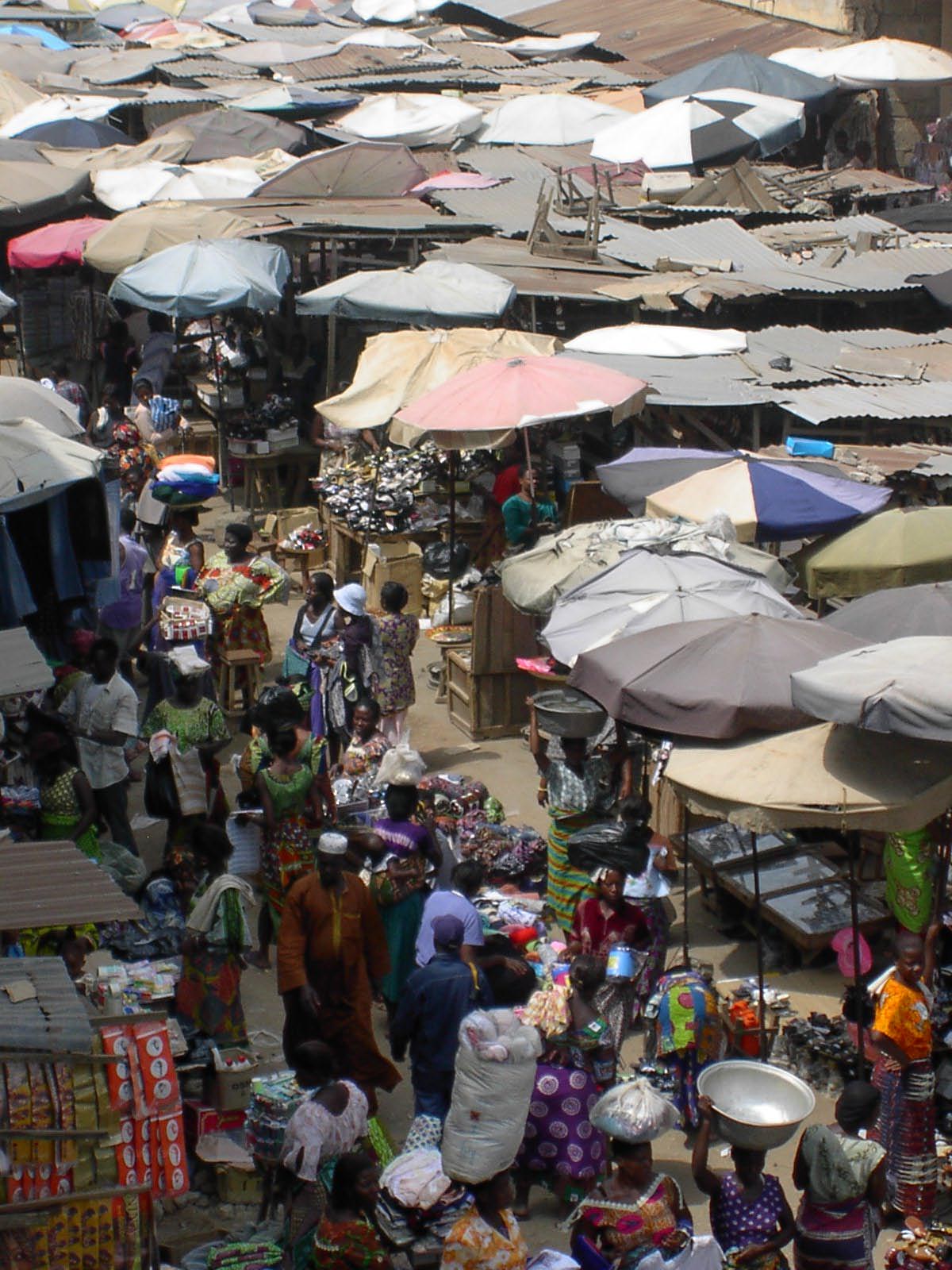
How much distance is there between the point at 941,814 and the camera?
20.6 ft

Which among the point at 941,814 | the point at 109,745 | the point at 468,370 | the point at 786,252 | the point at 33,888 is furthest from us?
the point at 786,252

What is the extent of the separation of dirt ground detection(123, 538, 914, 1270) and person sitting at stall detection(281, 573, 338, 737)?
2.64 ft

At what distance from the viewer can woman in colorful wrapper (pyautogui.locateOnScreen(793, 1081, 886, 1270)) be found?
506 cm

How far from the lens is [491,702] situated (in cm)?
1069

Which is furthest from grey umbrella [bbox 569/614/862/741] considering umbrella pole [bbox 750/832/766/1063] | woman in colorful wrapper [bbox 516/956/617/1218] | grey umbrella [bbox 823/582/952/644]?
woman in colorful wrapper [bbox 516/956/617/1218]

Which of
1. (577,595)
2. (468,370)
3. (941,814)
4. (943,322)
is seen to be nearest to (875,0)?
(943,322)

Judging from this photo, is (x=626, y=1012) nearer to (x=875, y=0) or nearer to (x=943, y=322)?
(x=943, y=322)

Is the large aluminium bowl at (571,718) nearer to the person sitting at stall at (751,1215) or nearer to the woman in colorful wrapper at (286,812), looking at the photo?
the woman in colorful wrapper at (286,812)

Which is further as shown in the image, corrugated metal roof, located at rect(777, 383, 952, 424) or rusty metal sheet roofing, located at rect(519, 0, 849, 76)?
rusty metal sheet roofing, located at rect(519, 0, 849, 76)

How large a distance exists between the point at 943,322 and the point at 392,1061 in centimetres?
1076

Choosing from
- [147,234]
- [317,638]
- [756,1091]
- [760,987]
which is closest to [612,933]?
[760,987]

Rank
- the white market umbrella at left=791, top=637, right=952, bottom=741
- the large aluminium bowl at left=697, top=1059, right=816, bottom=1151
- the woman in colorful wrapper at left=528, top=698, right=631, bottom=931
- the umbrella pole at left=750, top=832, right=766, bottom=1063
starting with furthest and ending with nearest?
the woman in colorful wrapper at left=528, top=698, right=631, bottom=931
the umbrella pole at left=750, top=832, right=766, bottom=1063
the white market umbrella at left=791, top=637, right=952, bottom=741
the large aluminium bowl at left=697, top=1059, right=816, bottom=1151

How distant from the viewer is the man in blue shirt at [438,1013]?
19.9 feet

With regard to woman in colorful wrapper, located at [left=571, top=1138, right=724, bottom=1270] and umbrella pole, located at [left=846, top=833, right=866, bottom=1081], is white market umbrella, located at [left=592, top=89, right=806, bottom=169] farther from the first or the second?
woman in colorful wrapper, located at [left=571, top=1138, right=724, bottom=1270]
